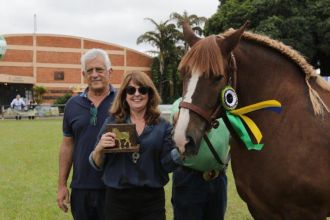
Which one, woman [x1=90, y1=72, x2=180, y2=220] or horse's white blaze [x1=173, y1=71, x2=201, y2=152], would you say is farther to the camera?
woman [x1=90, y1=72, x2=180, y2=220]

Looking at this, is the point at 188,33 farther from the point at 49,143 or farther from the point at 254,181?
the point at 49,143

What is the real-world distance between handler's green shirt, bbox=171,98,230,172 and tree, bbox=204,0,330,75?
26.6 metres

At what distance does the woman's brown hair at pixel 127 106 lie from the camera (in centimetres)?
354

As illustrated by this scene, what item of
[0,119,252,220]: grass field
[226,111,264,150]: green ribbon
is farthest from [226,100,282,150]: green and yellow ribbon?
[0,119,252,220]: grass field

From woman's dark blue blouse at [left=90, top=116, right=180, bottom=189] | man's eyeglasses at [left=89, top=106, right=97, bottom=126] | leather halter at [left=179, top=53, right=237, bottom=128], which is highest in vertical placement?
leather halter at [left=179, top=53, right=237, bottom=128]

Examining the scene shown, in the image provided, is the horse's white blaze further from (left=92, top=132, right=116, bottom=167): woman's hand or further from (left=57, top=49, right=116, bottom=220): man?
(left=57, top=49, right=116, bottom=220): man

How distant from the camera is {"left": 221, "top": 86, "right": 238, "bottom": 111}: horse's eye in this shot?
A: 3094 millimetres

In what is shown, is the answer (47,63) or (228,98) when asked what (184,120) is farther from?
(47,63)

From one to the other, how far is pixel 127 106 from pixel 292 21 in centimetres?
2862

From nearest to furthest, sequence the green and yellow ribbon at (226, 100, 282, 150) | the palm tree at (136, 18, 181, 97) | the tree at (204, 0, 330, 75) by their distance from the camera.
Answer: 1. the green and yellow ribbon at (226, 100, 282, 150)
2. the tree at (204, 0, 330, 75)
3. the palm tree at (136, 18, 181, 97)

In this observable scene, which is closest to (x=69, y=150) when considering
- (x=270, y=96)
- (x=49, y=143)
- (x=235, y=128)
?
(x=235, y=128)

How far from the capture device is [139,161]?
3.49m

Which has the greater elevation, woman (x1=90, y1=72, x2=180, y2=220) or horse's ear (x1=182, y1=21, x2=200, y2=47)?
horse's ear (x1=182, y1=21, x2=200, y2=47)

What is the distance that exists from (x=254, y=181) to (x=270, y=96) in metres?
Answer: 0.69
